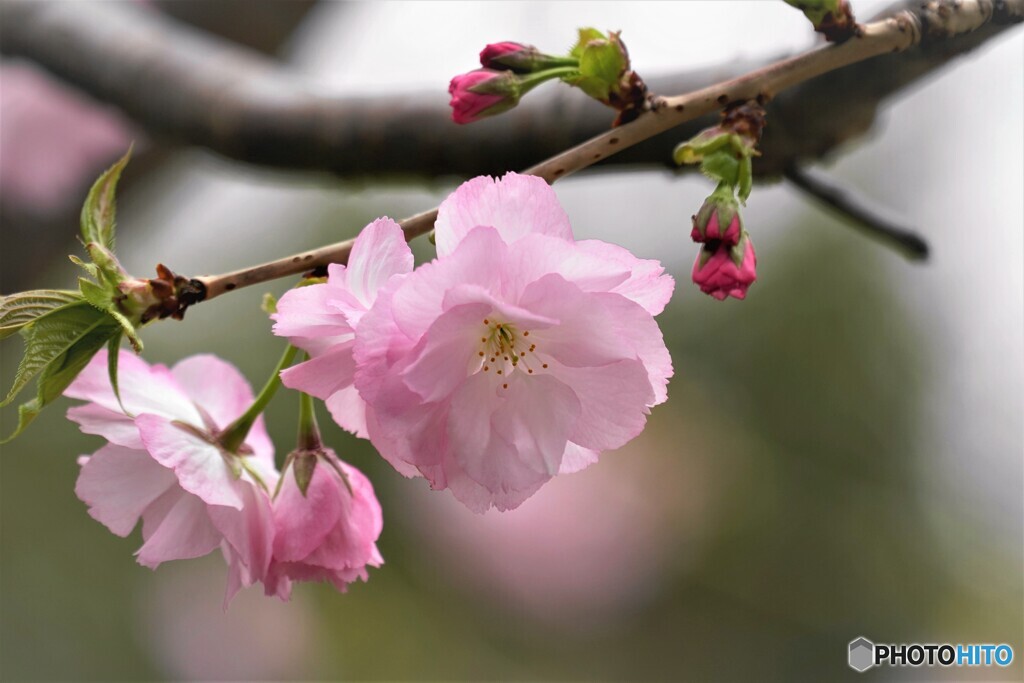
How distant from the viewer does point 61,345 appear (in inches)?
12.1

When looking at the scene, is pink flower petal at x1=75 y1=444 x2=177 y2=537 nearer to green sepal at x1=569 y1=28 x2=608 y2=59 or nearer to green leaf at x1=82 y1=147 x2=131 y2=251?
green leaf at x1=82 y1=147 x2=131 y2=251

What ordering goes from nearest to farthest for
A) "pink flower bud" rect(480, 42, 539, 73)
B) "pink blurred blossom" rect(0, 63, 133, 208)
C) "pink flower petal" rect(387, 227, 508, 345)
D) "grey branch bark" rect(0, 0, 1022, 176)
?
"pink flower petal" rect(387, 227, 508, 345) < "pink flower bud" rect(480, 42, 539, 73) < "grey branch bark" rect(0, 0, 1022, 176) < "pink blurred blossom" rect(0, 63, 133, 208)

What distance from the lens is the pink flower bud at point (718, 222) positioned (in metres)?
0.34

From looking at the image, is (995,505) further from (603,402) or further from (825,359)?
(603,402)

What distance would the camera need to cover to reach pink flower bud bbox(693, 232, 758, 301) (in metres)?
0.34

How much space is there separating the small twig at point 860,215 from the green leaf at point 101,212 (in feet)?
1.37

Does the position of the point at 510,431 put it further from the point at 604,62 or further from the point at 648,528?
the point at 648,528

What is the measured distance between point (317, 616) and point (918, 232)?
1949 millimetres

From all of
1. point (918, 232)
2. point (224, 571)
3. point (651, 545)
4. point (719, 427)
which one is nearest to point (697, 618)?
point (651, 545)

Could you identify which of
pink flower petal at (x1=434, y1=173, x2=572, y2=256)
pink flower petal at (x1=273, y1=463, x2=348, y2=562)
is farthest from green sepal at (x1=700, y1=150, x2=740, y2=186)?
pink flower petal at (x1=273, y1=463, x2=348, y2=562)

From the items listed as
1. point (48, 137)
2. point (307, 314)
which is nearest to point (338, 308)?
point (307, 314)

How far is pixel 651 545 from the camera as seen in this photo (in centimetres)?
215

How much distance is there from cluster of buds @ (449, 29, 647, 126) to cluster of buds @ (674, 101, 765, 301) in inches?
1.4

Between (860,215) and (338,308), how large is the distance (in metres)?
0.40
